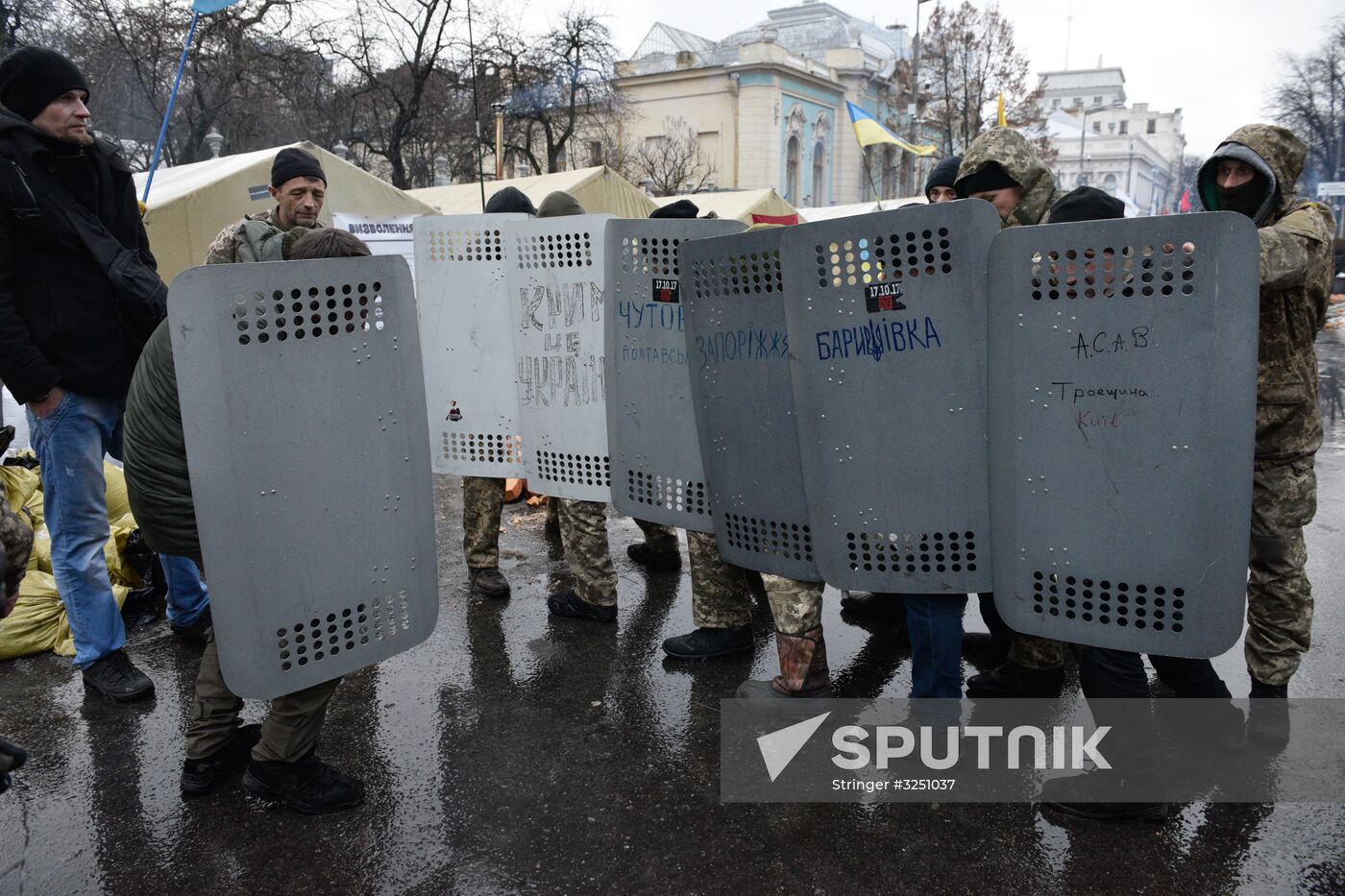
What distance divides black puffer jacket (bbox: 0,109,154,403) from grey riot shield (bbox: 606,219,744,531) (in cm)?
194

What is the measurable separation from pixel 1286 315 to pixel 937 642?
5.10 feet

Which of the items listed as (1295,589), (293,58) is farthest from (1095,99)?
(1295,589)

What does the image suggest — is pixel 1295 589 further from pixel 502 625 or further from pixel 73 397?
pixel 73 397

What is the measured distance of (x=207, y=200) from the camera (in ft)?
29.3

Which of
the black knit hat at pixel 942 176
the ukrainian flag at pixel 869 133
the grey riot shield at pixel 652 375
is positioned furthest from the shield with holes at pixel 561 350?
the ukrainian flag at pixel 869 133

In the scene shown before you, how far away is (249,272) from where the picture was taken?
7.79 feet

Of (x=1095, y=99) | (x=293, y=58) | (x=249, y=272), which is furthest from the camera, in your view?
(x=1095, y=99)

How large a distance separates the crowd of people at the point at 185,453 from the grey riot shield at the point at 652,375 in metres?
0.29

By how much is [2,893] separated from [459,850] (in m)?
1.21

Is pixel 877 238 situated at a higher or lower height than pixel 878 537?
higher

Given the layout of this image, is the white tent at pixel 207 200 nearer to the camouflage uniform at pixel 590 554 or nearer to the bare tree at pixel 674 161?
the camouflage uniform at pixel 590 554

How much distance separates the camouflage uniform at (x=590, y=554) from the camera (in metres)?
4.45

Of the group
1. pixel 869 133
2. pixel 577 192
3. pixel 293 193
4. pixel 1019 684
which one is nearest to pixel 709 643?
pixel 1019 684

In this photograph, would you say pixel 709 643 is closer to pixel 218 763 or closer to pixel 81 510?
pixel 218 763
